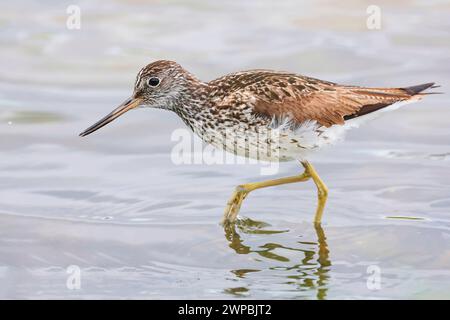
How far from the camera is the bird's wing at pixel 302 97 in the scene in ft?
35.8

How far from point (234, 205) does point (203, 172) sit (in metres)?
1.72

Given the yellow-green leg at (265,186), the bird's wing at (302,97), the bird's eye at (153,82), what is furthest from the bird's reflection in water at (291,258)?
the bird's eye at (153,82)

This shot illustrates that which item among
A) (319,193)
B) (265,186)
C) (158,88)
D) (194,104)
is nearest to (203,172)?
(265,186)

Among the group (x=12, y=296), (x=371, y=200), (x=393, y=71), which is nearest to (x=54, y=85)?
(x=393, y=71)

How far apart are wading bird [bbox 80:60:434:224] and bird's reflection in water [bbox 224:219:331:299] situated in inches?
10.8

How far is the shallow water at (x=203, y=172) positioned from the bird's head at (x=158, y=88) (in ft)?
3.49

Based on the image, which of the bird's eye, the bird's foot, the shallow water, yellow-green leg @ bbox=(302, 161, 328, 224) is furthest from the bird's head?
yellow-green leg @ bbox=(302, 161, 328, 224)

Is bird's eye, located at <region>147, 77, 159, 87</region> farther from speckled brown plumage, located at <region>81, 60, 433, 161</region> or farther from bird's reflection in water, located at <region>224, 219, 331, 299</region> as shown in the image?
bird's reflection in water, located at <region>224, 219, 331, 299</region>

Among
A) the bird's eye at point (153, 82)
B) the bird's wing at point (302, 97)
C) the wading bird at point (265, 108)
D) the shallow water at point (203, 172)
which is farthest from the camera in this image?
the bird's eye at point (153, 82)

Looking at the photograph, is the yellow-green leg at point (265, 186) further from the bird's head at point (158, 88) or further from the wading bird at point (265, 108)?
the bird's head at point (158, 88)

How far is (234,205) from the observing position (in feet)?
36.6

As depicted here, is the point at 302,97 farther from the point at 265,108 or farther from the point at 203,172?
the point at 203,172

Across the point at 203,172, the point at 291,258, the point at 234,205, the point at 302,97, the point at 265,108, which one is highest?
the point at 302,97
